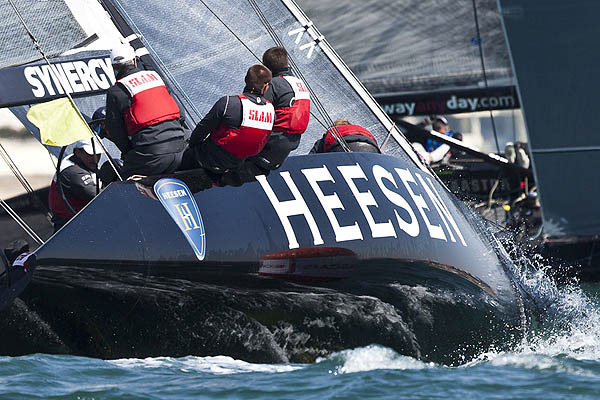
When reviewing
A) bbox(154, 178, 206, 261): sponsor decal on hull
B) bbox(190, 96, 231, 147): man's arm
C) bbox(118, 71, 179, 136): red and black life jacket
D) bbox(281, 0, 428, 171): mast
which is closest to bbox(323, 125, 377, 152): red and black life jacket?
bbox(190, 96, 231, 147): man's arm

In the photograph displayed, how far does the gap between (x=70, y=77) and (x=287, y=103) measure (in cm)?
113

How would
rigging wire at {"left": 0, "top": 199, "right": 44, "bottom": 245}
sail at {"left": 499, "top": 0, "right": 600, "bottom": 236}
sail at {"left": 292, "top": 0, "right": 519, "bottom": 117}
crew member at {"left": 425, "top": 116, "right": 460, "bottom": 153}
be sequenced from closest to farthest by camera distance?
rigging wire at {"left": 0, "top": 199, "right": 44, "bottom": 245}
sail at {"left": 499, "top": 0, "right": 600, "bottom": 236}
crew member at {"left": 425, "top": 116, "right": 460, "bottom": 153}
sail at {"left": 292, "top": 0, "right": 519, "bottom": 117}

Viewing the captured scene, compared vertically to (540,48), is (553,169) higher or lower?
lower

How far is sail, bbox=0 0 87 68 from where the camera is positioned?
18.2ft

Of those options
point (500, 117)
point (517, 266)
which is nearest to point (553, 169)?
point (500, 117)

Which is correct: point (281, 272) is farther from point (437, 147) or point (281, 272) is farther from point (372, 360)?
point (437, 147)

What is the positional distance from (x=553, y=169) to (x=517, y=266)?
11.3ft

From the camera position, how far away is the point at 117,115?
4.32m

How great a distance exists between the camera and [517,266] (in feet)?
20.7

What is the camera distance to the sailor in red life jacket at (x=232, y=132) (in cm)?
434

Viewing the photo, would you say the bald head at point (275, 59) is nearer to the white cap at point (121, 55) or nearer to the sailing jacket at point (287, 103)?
the sailing jacket at point (287, 103)

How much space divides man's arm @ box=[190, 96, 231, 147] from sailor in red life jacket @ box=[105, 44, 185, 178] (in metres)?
0.07

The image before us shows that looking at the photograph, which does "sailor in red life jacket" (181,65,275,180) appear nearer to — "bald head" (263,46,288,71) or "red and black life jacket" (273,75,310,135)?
"red and black life jacket" (273,75,310,135)

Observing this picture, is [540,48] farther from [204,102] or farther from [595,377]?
[595,377]
